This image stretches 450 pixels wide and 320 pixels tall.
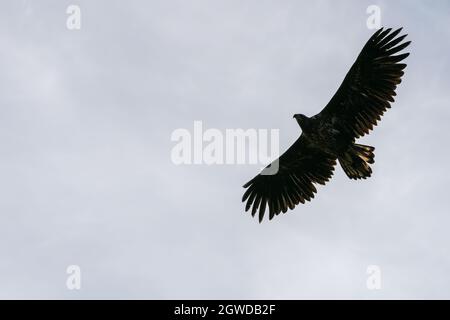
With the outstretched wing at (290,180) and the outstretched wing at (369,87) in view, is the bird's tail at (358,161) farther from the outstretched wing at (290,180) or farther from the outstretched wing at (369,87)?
the outstretched wing at (290,180)

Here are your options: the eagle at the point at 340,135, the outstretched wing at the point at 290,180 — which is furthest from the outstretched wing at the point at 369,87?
Result: the outstretched wing at the point at 290,180

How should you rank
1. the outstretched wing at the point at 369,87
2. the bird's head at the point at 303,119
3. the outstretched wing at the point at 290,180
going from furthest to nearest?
the outstretched wing at the point at 290,180, the bird's head at the point at 303,119, the outstretched wing at the point at 369,87

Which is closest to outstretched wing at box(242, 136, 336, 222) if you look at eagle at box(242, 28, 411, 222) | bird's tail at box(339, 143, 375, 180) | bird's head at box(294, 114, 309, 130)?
eagle at box(242, 28, 411, 222)

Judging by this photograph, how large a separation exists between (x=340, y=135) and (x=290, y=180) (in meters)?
2.44

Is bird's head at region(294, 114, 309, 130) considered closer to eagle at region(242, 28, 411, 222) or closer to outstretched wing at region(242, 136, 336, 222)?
eagle at region(242, 28, 411, 222)

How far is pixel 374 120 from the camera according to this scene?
1730 cm

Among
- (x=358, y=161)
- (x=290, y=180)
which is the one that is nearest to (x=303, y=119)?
(x=358, y=161)

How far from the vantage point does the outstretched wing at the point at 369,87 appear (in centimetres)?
1647

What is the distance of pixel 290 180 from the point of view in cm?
1933
